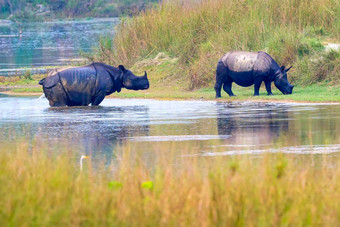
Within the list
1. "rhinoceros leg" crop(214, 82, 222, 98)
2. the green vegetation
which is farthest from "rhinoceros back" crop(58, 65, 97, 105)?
the green vegetation

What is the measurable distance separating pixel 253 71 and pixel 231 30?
4709mm

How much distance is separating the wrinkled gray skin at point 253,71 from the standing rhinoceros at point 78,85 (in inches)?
124

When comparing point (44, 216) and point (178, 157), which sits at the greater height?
point (44, 216)

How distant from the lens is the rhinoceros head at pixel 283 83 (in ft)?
66.3

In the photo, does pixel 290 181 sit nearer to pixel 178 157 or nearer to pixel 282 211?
pixel 282 211

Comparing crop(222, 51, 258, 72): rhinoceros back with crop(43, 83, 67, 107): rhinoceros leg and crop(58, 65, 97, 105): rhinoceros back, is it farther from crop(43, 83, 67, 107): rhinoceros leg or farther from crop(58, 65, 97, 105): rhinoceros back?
crop(43, 83, 67, 107): rhinoceros leg

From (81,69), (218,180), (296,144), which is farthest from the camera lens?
(81,69)

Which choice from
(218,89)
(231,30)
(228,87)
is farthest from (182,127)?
(231,30)

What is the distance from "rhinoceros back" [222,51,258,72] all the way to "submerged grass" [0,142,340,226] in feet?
40.9

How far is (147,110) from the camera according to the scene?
18484mm

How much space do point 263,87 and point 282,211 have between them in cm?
1598

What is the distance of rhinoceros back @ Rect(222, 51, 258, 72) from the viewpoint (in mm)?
20188

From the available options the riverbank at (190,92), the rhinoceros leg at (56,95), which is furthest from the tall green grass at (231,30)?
the rhinoceros leg at (56,95)

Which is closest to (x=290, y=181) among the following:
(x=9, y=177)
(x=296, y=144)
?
(x=9, y=177)
